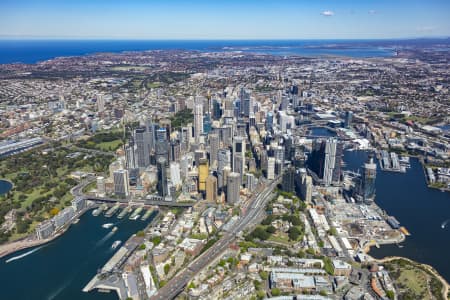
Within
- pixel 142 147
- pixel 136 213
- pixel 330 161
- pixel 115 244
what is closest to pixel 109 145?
pixel 142 147

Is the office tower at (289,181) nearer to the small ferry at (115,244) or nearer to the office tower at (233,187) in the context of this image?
the office tower at (233,187)

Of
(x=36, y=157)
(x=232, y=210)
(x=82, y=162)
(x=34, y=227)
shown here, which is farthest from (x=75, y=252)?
(x=36, y=157)

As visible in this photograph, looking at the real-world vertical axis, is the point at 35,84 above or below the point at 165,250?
above

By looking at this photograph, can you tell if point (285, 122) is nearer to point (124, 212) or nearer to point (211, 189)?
point (211, 189)

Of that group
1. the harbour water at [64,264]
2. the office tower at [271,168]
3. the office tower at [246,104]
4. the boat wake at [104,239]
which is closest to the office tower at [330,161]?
the office tower at [271,168]

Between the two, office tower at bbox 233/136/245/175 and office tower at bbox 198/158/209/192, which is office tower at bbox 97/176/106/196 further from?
office tower at bbox 233/136/245/175

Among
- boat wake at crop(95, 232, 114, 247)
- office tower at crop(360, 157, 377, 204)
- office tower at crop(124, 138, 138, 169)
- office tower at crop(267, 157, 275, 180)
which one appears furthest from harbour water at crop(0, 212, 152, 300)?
office tower at crop(360, 157, 377, 204)

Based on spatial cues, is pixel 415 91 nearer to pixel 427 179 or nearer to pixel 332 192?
pixel 427 179
